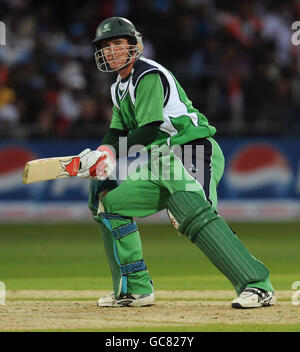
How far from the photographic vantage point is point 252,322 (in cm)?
485

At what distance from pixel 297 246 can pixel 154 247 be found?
5.91 feet

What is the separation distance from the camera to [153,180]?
5504mm

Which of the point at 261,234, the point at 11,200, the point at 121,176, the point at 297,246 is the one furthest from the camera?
the point at 11,200

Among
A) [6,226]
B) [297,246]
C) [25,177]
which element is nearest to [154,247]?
[297,246]

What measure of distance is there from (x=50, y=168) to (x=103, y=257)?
450 centimetres

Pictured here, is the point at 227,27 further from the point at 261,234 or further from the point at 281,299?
the point at 281,299

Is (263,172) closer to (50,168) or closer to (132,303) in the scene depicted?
(132,303)

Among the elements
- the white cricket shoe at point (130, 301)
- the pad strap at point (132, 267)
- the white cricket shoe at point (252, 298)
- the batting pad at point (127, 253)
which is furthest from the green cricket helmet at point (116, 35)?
the white cricket shoe at point (252, 298)

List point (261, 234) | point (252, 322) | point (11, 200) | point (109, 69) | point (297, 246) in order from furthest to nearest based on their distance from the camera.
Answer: point (11, 200), point (261, 234), point (297, 246), point (109, 69), point (252, 322)

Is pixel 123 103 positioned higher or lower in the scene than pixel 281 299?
higher

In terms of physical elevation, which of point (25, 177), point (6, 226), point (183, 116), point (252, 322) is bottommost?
point (6, 226)

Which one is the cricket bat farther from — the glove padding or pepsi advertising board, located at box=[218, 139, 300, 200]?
pepsi advertising board, located at box=[218, 139, 300, 200]

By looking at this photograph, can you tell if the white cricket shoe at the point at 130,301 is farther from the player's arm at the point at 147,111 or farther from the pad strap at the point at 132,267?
the player's arm at the point at 147,111

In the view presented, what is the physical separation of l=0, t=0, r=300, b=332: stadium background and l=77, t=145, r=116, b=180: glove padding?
680cm
